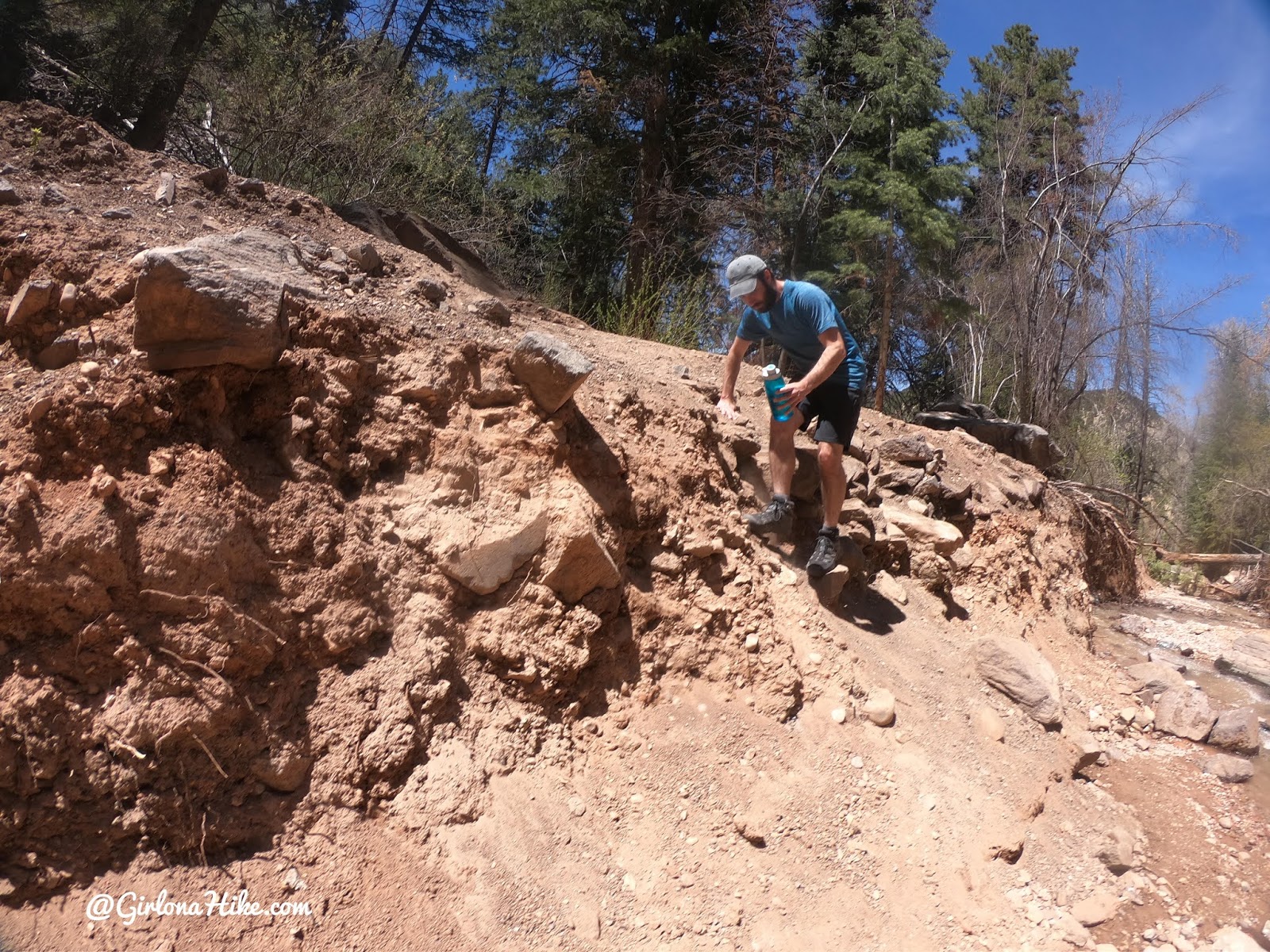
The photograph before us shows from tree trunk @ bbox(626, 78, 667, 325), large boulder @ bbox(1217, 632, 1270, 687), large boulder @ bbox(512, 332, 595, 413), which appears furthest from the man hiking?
tree trunk @ bbox(626, 78, 667, 325)

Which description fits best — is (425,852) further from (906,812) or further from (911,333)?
(911,333)

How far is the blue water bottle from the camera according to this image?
4.01 meters

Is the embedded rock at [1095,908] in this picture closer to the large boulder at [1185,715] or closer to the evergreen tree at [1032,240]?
the large boulder at [1185,715]

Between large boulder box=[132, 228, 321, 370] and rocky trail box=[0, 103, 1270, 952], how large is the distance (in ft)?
0.04

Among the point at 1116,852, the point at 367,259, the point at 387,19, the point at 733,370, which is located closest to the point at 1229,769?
the point at 1116,852

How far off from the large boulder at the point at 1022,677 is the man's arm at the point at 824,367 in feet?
5.98

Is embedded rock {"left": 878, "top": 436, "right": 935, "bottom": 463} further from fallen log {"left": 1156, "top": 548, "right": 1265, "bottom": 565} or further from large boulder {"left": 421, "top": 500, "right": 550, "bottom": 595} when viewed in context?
fallen log {"left": 1156, "top": 548, "right": 1265, "bottom": 565}

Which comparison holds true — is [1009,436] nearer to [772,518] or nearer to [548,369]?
[772,518]

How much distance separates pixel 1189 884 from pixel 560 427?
11.0 feet

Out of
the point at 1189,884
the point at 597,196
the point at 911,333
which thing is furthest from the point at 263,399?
the point at 911,333

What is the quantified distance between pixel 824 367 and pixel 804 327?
0.29m

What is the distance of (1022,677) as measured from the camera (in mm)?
4348

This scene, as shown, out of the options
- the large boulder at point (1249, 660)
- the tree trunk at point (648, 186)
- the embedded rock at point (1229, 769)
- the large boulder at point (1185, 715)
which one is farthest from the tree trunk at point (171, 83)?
the large boulder at point (1249, 660)

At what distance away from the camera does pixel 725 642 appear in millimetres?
3523
